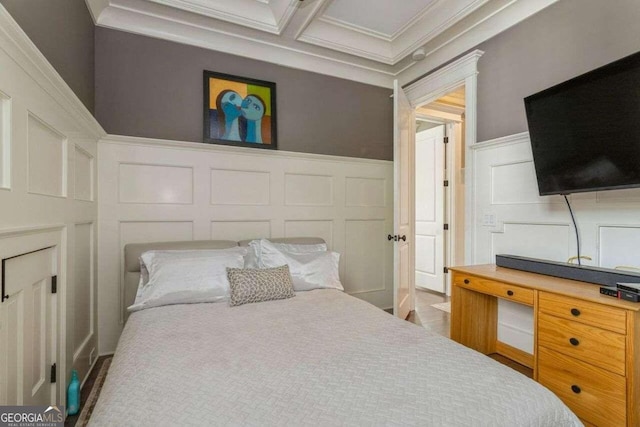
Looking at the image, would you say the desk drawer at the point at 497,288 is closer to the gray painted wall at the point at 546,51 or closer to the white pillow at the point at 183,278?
the gray painted wall at the point at 546,51

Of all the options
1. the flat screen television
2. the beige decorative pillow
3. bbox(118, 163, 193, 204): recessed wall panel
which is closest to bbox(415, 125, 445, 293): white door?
the flat screen television

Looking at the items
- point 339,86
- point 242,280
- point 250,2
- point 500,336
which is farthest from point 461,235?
point 250,2

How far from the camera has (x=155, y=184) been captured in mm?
2672

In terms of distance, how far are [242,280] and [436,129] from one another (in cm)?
362

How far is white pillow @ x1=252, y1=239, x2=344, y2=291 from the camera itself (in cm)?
244

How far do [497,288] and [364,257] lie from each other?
1637mm

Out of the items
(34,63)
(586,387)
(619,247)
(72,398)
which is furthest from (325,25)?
(72,398)

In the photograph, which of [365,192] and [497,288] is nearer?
[497,288]

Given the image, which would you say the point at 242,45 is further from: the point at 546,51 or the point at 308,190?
the point at 546,51

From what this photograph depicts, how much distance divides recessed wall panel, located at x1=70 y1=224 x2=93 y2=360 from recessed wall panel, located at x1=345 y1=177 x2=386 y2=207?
2.27m

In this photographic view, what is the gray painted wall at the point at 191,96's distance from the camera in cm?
258

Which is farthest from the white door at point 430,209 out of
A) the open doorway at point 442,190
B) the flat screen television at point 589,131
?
the flat screen television at point 589,131

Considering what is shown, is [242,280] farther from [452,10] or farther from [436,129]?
[436,129]

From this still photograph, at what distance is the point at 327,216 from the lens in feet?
11.0
